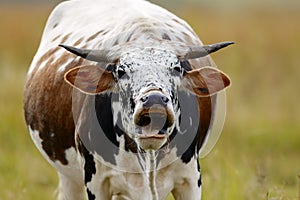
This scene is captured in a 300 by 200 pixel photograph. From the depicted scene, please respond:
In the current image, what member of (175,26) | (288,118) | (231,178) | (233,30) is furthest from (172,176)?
(233,30)

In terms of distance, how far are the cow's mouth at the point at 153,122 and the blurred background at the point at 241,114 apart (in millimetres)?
1062

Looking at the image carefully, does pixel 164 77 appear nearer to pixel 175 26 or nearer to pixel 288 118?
pixel 175 26

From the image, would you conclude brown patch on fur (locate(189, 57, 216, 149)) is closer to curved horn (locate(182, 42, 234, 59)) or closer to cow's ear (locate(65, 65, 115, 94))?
curved horn (locate(182, 42, 234, 59))

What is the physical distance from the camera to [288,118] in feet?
33.6

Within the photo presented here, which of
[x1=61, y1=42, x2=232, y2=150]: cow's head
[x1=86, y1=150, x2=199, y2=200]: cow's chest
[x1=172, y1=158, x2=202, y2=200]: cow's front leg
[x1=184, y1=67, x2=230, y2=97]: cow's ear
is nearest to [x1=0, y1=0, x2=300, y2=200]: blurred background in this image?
[x1=172, y1=158, x2=202, y2=200]: cow's front leg

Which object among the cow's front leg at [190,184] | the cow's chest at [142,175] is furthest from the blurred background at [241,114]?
the cow's chest at [142,175]

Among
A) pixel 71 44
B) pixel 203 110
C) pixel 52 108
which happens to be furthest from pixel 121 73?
pixel 71 44

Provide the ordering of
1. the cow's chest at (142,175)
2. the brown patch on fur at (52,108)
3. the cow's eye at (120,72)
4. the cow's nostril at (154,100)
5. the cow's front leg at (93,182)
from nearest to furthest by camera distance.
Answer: the cow's nostril at (154,100)
the cow's eye at (120,72)
the cow's chest at (142,175)
the cow's front leg at (93,182)
the brown patch on fur at (52,108)

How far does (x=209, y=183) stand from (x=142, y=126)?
8.07 feet

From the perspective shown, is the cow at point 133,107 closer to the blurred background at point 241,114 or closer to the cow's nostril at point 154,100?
the cow's nostril at point 154,100

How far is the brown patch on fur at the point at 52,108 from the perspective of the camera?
5.35 meters

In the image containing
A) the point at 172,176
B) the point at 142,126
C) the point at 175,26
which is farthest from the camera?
the point at 175,26

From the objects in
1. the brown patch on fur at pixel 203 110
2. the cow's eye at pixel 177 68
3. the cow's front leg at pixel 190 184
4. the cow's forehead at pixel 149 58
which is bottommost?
the cow's front leg at pixel 190 184

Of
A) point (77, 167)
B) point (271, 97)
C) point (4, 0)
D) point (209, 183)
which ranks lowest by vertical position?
point (4, 0)
